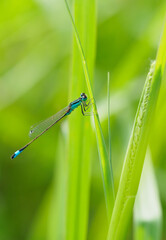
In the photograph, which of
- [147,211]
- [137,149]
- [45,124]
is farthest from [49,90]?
[137,149]

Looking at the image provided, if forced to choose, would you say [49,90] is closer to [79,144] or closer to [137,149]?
[79,144]

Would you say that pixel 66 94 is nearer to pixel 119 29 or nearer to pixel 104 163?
pixel 119 29

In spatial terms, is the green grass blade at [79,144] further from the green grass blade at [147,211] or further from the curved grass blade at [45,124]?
the curved grass blade at [45,124]

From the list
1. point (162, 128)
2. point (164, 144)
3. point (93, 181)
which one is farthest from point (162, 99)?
point (93, 181)


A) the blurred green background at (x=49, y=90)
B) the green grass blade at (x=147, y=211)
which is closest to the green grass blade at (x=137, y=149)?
the green grass blade at (x=147, y=211)

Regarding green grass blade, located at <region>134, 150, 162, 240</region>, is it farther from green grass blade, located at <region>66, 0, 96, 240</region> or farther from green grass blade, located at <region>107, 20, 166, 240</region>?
green grass blade, located at <region>107, 20, 166, 240</region>
